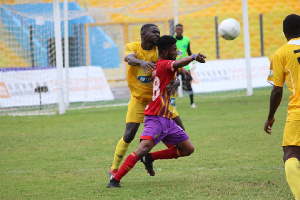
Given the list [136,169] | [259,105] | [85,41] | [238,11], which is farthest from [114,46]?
[136,169]

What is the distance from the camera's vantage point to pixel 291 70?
4754 mm

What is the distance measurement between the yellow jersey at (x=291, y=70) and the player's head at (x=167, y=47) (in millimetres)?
1527

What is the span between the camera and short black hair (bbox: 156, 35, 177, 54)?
237 inches

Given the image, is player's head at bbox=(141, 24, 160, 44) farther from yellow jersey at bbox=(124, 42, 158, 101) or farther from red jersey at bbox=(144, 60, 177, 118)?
red jersey at bbox=(144, 60, 177, 118)

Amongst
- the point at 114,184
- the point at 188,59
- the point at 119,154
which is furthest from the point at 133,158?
the point at 188,59

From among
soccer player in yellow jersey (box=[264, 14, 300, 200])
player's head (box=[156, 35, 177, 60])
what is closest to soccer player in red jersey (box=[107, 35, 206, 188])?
player's head (box=[156, 35, 177, 60])

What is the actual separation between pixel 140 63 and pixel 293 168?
231 cm

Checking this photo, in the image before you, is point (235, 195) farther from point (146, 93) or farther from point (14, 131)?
point (14, 131)

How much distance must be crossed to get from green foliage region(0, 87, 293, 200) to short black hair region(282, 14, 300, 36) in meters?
1.67

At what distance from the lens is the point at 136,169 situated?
7.47 metres

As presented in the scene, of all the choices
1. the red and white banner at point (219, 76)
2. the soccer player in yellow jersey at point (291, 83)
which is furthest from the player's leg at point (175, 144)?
the red and white banner at point (219, 76)

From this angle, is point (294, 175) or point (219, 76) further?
point (219, 76)

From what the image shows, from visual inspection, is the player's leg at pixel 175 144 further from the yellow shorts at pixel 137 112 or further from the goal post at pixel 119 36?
the goal post at pixel 119 36

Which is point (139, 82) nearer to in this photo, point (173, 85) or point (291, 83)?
point (173, 85)
